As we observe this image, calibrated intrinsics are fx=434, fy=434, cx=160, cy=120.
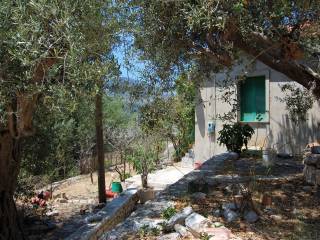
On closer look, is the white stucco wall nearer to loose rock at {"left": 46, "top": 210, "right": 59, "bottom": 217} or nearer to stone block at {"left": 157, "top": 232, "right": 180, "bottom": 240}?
loose rock at {"left": 46, "top": 210, "right": 59, "bottom": 217}

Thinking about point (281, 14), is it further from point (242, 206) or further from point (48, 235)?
point (48, 235)

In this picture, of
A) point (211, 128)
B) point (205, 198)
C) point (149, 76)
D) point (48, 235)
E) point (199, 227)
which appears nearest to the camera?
point (199, 227)

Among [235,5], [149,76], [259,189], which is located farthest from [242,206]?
[235,5]

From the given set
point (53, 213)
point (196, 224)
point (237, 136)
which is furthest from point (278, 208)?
point (53, 213)

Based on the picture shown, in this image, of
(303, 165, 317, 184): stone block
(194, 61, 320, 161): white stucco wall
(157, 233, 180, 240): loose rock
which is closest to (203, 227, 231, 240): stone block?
(157, 233, 180, 240): loose rock

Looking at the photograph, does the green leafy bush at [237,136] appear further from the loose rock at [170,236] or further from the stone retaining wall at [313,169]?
the loose rock at [170,236]

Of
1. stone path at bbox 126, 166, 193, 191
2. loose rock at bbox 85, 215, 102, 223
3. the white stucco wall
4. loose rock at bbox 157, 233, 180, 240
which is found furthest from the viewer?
stone path at bbox 126, 166, 193, 191

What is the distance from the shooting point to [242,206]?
648 centimetres

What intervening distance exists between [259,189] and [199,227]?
109 inches

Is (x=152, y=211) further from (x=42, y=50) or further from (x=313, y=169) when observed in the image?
(x=42, y=50)

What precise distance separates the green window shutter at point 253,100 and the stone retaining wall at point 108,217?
5.76 m

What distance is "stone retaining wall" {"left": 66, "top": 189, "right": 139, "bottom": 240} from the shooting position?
296 inches

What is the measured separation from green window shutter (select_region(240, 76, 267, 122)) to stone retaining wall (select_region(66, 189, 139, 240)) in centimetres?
576

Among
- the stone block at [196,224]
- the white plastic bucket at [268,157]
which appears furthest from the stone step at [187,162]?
the stone block at [196,224]
